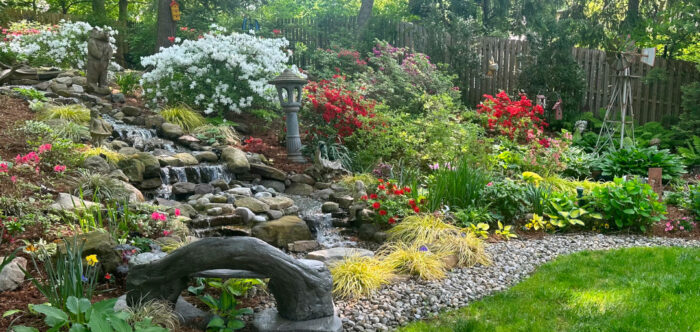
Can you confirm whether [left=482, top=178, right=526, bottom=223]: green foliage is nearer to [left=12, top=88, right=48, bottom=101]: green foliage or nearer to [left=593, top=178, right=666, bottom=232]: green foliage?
[left=593, top=178, right=666, bottom=232]: green foliage

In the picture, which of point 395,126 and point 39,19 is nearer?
point 395,126

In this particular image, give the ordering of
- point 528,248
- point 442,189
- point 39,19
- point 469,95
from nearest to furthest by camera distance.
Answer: point 528,248 < point 442,189 < point 469,95 < point 39,19

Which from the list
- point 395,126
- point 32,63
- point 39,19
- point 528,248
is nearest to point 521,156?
point 395,126

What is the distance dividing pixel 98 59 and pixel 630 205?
8647 millimetres

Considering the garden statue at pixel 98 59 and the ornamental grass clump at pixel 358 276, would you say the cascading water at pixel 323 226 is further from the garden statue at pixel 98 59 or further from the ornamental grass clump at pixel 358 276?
the garden statue at pixel 98 59

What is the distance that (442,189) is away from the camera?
20.6ft

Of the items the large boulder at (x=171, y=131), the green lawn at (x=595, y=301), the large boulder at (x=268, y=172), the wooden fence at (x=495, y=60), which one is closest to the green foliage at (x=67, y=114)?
the large boulder at (x=171, y=131)

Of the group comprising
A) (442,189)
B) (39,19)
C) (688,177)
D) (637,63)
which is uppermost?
(39,19)

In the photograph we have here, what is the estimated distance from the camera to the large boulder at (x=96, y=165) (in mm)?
6434

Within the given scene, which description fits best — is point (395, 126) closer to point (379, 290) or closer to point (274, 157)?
point (274, 157)

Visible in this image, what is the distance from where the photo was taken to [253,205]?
6.60 m

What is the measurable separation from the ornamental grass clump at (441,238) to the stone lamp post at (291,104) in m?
3.43

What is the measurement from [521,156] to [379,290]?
4326 millimetres

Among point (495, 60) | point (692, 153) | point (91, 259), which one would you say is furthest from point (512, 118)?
point (91, 259)
